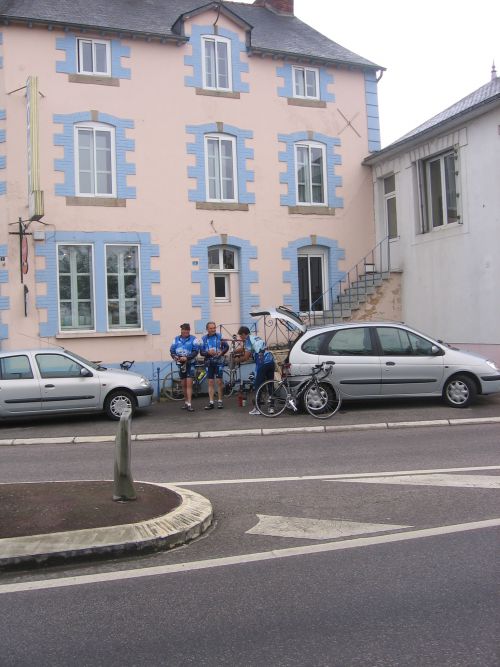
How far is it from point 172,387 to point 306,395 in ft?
16.0

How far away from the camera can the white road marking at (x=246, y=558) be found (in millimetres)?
4594

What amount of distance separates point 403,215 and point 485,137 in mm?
3533

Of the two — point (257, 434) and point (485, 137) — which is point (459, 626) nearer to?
point (257, 434)

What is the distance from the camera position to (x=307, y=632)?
375 centimetres

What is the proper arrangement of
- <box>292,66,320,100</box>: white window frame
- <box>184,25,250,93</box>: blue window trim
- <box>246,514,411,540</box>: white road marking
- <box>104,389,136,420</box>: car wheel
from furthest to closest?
<box>292,66,320,100</box>: white window frame, <box>184,25,250,93</box>: blue window trim, <box>104,389,136,420</box>: car wheel, <box>246,514,411,540</box>: white road marking

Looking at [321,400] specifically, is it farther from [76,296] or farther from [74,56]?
[74,56]

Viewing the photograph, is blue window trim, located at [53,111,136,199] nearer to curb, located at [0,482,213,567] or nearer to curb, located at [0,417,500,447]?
curb, located at [0,417,500,447]

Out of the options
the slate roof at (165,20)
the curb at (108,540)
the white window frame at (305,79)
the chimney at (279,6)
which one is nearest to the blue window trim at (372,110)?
the slate roof at (165,20)

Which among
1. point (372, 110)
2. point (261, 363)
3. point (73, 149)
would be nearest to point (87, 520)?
point (261, 363)

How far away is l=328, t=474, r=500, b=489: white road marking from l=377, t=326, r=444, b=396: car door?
5342 mm

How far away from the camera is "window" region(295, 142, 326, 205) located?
61.9 ft

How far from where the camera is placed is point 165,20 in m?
18.0

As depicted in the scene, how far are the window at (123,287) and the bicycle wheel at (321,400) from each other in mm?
6068

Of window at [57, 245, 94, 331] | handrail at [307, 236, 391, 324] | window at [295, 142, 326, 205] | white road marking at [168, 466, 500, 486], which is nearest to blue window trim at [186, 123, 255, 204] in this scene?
window at [295, 142, 326, 205]
